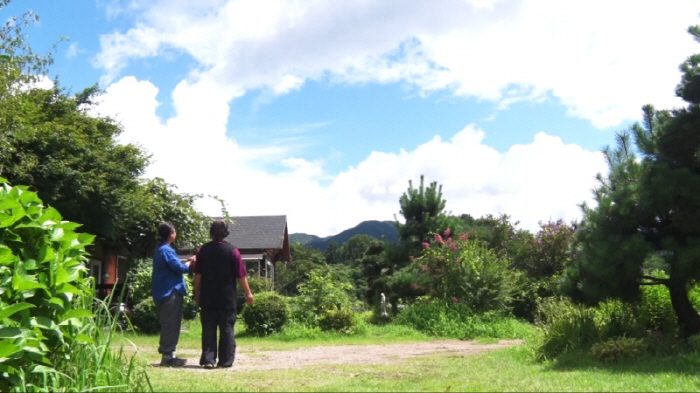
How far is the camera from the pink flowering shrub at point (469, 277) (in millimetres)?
15336

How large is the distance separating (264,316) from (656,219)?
8.24m

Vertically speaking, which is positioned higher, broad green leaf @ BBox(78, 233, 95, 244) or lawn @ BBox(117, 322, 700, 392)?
broad green leaf @ BBox(78, 233, 95, 244)

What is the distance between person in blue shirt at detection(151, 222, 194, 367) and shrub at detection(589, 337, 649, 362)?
469 centimetres

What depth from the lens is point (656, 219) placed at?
816 centimetres

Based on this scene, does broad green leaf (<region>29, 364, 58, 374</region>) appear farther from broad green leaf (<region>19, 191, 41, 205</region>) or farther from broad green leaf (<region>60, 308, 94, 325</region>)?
broad green leaf (<region>19, 191, 41, 205</region>)

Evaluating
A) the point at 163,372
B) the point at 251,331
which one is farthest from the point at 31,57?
the point at 163,372

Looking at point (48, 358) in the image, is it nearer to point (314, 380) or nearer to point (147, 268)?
point (314, 380)

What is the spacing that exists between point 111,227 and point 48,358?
1139 cm

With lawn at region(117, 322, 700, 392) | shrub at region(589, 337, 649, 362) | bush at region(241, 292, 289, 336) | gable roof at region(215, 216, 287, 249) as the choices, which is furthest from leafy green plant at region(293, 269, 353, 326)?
gable roof at region(215, 216, 287, 249)

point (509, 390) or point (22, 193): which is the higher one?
point (22, 193)

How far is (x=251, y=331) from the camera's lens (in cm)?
1385

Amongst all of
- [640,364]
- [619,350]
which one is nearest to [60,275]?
[640,364]

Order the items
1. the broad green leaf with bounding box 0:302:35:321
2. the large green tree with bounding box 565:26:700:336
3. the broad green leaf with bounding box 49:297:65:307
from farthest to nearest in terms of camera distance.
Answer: the large green tree with bounding box 565:26:700:336 → the broad green leaf with bounding box 49:297:65:307 → the broad green leaf with bounding box 0:302:35:321

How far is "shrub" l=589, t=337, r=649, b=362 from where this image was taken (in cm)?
726
